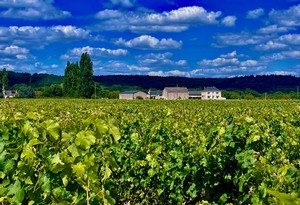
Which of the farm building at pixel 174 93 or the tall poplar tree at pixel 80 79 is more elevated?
the tall poplar tree at pixel 80 79

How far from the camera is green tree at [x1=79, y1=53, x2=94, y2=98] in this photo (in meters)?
114

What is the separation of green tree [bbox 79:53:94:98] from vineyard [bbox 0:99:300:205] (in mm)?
105921

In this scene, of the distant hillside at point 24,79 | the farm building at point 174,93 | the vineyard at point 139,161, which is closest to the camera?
the vineyard at point 139,161

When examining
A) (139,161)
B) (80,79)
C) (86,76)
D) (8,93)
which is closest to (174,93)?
(86,76)

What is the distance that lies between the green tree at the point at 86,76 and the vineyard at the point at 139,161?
10592 centimetres

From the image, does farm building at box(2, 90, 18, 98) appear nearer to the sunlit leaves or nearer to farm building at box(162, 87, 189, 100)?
the sunlit leaves

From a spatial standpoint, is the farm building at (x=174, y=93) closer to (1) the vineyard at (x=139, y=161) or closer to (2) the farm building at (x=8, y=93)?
(1) the vineyard at (x=139, y=161)

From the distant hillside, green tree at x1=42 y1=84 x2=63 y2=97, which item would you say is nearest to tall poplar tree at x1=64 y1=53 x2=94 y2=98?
green tree at x1=42 y1=84 x2=63 y2=97

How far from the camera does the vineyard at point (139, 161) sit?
251 cm

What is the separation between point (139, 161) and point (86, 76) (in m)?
110

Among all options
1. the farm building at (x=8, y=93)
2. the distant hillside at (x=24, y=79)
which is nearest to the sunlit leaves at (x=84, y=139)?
the farm building at (x=8, y=93)

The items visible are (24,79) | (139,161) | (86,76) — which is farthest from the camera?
(24,79)

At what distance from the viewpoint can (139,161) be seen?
6.86 m

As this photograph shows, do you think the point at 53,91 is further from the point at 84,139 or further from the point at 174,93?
the point at 84,139
